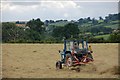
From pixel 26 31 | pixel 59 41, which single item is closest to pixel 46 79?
pixel 59 41

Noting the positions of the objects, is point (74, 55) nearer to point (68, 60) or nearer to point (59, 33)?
point (68, 60)

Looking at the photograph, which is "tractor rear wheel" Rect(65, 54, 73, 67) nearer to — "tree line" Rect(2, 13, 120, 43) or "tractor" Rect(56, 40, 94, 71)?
"tractor" Rect(56, 40, 94, 71)

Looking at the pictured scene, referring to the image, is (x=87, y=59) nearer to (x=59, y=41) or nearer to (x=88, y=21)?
(x=59, y=41)

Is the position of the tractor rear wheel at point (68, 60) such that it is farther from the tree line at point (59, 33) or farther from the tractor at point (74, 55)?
the tree line at point (59, 33)

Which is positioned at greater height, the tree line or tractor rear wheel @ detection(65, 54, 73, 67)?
the tree line

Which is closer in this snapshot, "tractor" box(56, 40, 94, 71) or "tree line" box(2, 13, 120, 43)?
"tractor" box(56, 40, 94, 71)

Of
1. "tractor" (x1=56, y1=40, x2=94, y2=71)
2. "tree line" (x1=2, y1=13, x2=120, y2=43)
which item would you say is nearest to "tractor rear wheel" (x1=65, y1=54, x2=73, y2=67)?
"tractor" (x1=56, y1=40, x2=94, y2=71)

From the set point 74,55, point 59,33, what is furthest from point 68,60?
point 59,33

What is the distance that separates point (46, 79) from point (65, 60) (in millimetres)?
4743

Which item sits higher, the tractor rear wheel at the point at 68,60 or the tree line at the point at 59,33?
the tree line at the point at 59,33

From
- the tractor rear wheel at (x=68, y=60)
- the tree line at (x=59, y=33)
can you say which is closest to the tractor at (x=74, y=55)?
the tractor rear wheel at (x=68, y=60)

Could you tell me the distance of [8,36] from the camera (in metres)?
33.0

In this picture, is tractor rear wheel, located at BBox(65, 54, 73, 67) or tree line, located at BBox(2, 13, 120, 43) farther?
tree line, located at BBox(2, 13, 120, 43)

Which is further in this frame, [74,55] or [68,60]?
[68,60]
